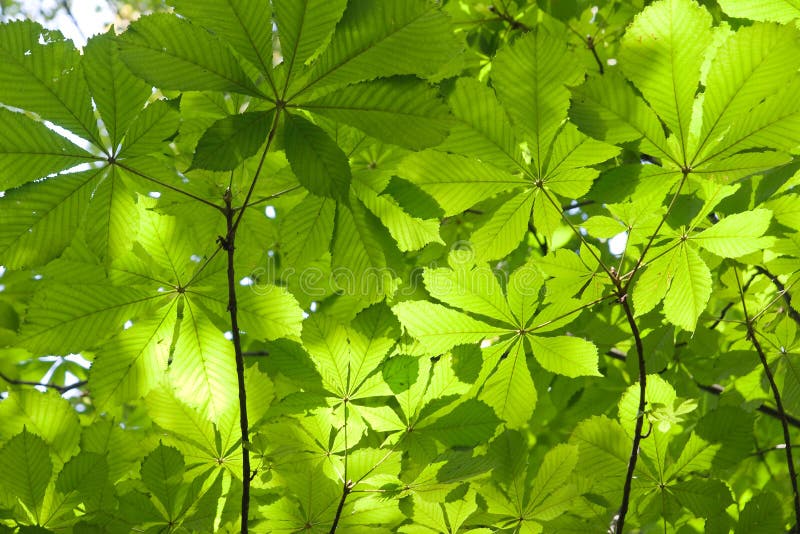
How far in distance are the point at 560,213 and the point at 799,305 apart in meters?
0.72

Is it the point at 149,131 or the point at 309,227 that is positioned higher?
the point at 149,131

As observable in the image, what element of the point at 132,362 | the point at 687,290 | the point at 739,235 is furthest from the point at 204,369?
the point at 739,235

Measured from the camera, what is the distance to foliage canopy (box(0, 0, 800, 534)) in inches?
38.9

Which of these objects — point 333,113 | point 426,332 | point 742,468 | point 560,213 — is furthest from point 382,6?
point 742,468

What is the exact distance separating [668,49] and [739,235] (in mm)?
436

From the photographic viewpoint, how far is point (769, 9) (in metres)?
1.17

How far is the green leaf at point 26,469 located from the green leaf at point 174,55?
0.90m

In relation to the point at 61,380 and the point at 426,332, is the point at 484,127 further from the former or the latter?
the point at 61,380

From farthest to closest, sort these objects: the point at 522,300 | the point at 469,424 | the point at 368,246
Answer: the point at 522,300 < the point at 469,424 < the point at 368,246

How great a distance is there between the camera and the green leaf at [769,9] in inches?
→ 46.0

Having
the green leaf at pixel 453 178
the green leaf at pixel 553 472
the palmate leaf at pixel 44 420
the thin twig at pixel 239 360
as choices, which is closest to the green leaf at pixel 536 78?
the green leaf at pixel 453 178

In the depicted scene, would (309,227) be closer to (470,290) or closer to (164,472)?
(470,290)

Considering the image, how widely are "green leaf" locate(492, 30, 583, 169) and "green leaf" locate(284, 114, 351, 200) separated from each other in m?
0.31

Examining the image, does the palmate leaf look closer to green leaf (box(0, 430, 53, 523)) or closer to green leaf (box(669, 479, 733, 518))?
green leaf (box(0, 430, 53, 523))
